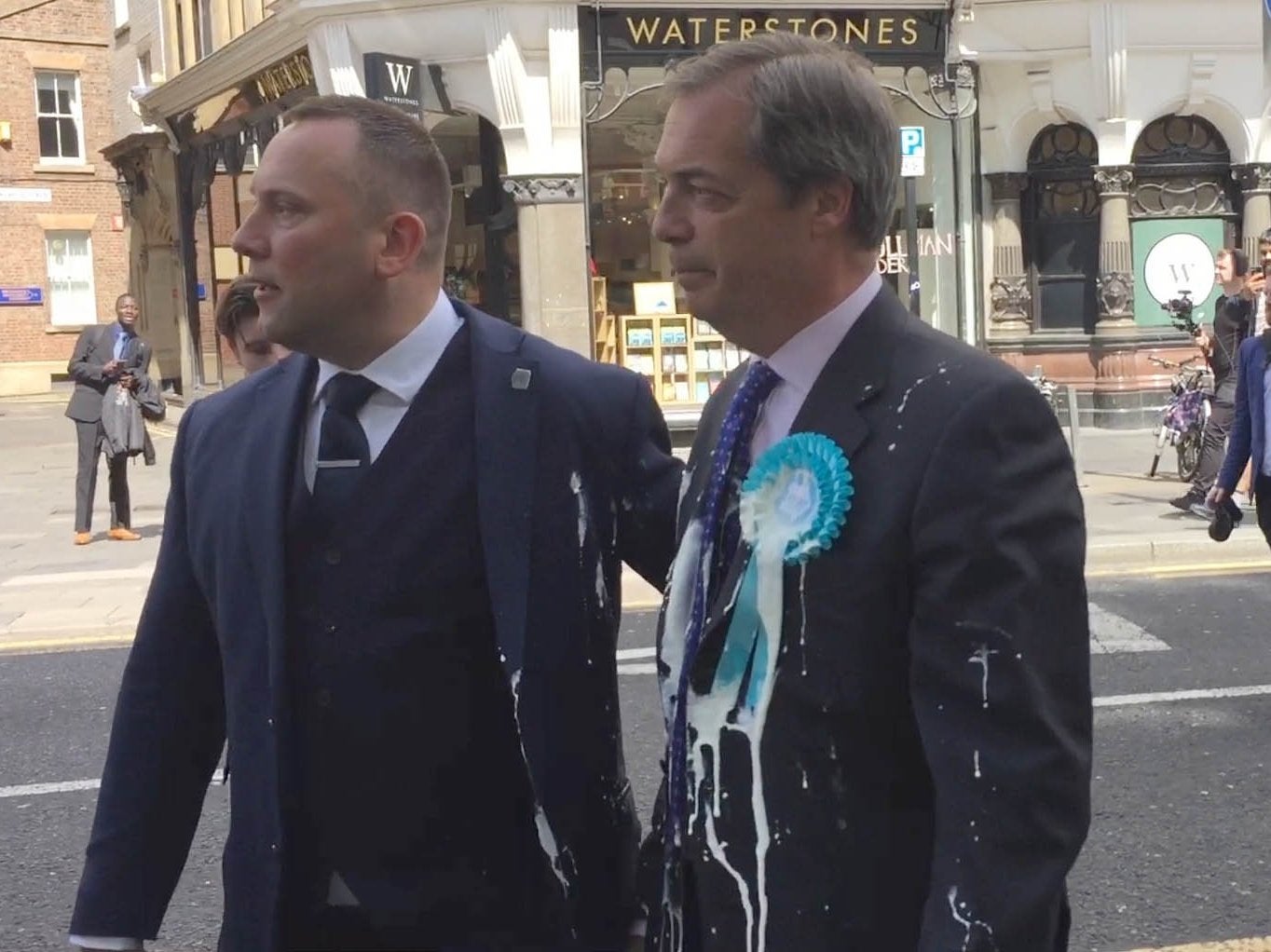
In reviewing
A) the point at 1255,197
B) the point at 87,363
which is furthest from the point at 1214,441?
the point at 87,363

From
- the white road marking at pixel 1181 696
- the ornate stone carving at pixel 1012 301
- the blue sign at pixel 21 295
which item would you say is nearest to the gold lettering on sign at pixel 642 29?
the ornate stone carving at pixel 1012 301

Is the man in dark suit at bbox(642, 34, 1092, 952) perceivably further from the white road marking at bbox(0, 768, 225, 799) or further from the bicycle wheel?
the bicycle wheel

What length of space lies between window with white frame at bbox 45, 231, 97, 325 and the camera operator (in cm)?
2717

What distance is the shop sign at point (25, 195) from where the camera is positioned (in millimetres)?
32562

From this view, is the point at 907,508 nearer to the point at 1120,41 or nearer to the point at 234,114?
the point at 1120,41

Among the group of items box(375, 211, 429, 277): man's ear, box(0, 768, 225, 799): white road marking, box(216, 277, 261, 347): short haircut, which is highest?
box(375, 211, 429, 277): man's ear

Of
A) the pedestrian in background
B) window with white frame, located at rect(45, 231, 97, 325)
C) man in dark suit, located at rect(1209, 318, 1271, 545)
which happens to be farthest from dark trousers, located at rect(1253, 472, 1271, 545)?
window with white frame, located at rect(45, 231, 97, 325)

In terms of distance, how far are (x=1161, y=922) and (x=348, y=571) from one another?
296 centimetres

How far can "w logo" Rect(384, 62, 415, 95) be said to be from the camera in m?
14.4

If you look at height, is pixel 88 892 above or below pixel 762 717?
Answer: below

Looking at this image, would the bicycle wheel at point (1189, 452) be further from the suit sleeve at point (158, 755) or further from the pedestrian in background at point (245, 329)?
the suit sleeve at point (158, 755)

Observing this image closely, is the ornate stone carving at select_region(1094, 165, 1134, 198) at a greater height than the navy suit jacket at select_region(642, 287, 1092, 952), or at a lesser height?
greater

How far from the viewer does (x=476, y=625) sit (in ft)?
6.83

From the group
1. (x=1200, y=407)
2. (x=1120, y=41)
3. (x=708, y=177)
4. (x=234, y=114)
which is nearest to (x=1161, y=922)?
(x=708, y=177)
